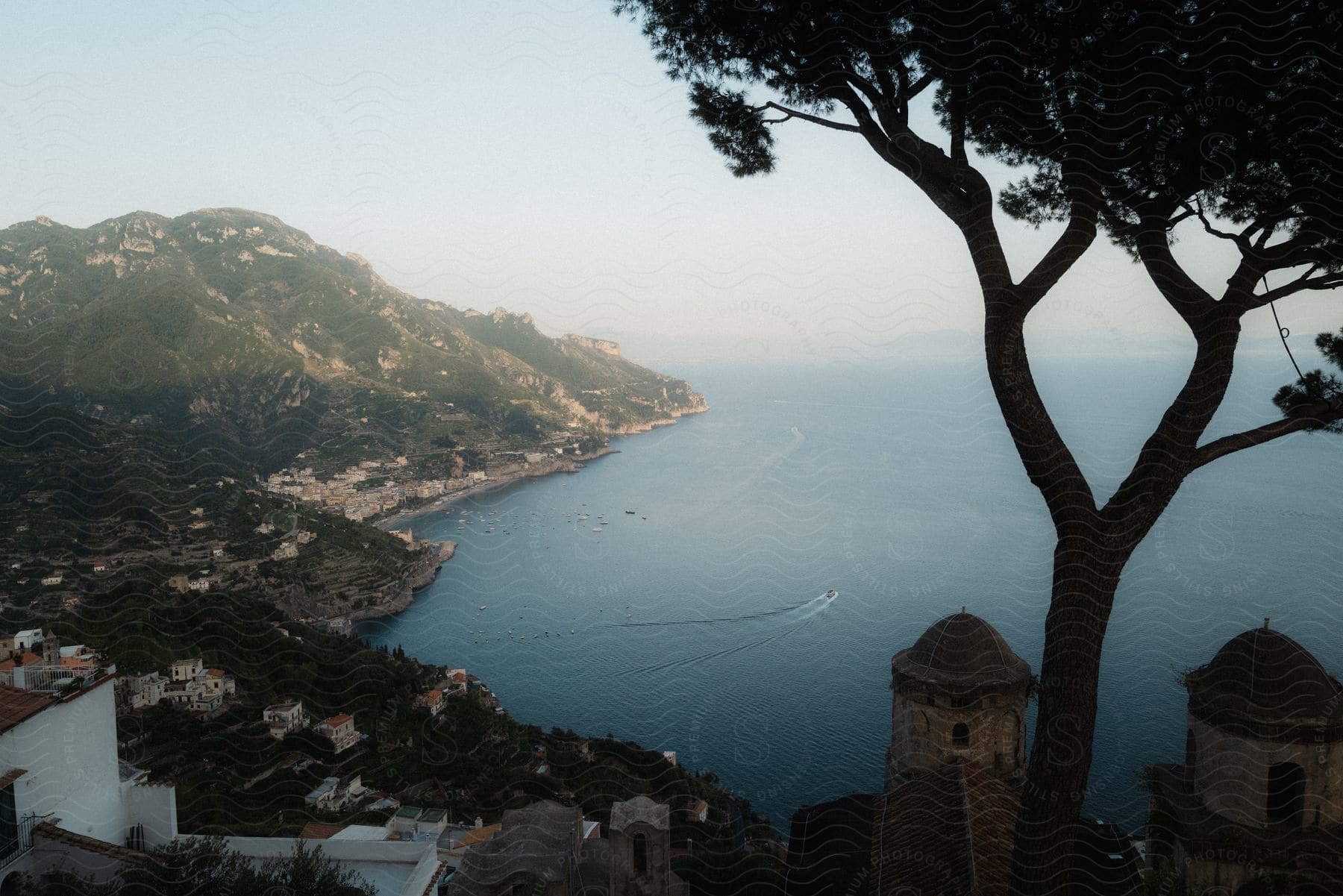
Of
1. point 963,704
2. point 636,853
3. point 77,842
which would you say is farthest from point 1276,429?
point 77,842

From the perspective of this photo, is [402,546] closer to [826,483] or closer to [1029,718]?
[826,483]

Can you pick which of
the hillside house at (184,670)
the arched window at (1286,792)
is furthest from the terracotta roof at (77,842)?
the hillside house at (184,670)

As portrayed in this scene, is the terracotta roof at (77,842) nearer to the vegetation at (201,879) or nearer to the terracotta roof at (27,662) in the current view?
the vegetation at (201,879)

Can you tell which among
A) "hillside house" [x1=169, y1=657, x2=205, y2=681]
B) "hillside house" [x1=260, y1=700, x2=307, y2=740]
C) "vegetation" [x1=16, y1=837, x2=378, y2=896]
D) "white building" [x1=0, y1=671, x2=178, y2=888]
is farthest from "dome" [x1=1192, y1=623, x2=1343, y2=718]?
"hillside house" [x1=169, y1=657, x2=205, y2=681]

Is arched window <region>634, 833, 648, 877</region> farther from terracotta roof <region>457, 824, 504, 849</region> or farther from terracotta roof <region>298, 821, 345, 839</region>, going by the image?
terracotta roof <region>298, 821, 345, 839</region>

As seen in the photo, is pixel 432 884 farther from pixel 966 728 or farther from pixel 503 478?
pixel 503 478

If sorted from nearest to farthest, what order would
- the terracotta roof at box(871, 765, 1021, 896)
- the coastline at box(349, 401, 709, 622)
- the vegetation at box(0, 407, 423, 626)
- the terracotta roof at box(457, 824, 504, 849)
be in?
1. the terracotta roof at box(871, 765, 1021, 896)
2. the terracotta roof at box(457, 824, 504, 849)
3. the vegetation at box(0, 407, 423, 626)
4. the coastline at box(349, 401, 709, 622)
